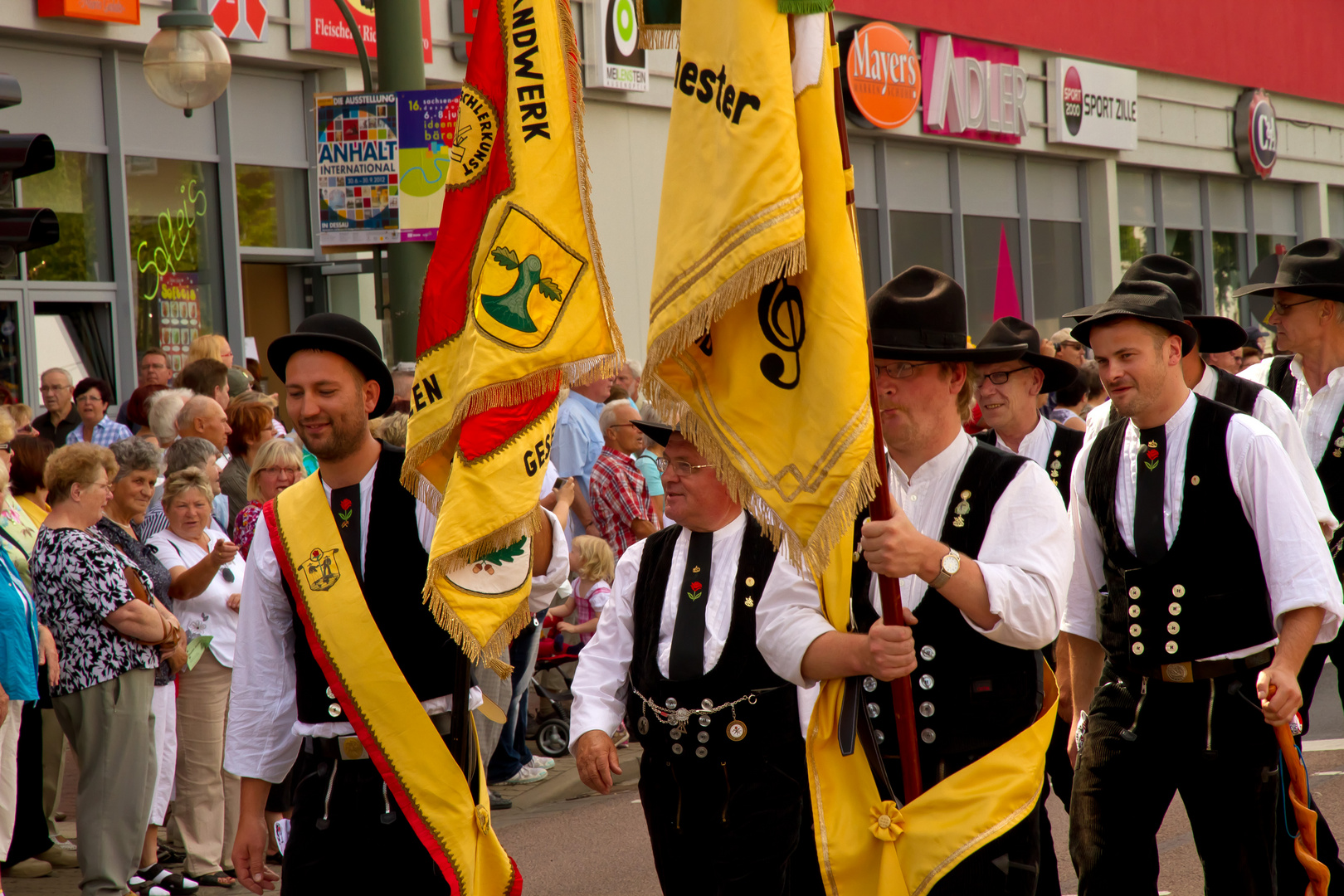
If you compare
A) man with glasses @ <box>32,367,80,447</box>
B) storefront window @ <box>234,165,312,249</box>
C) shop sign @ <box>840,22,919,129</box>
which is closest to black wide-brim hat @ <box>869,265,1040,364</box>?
man with glasses @ <box>32,367,80,447</box>

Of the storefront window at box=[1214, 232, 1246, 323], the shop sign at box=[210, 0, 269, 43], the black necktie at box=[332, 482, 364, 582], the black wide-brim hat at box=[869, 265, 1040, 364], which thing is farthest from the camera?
the storefront window at box=[1214, 232, 1246, 323]

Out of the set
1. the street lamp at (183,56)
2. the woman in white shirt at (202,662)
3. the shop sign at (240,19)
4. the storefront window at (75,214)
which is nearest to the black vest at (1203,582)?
the woman in white shirt at (202,662)

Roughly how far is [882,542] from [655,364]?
0.68 meters

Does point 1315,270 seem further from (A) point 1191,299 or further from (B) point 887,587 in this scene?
(B) point 887,587

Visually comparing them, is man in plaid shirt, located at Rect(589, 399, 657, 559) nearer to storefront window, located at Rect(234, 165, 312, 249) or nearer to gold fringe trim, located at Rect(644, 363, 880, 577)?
gold fringe trim, located at Rect(644, 363, 880, 577)

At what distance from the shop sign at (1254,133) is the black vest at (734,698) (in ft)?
83.5

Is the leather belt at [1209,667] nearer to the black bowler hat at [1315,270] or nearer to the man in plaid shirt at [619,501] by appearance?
the black bowler hat at [1315,270]

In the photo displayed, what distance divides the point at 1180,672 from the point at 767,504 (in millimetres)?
1674

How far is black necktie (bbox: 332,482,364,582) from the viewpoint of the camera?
4320 millimetres

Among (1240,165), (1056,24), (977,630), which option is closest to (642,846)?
(977,630)

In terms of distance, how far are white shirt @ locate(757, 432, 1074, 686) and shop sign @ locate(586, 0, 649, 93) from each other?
13022 mm

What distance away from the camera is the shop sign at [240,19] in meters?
13.2

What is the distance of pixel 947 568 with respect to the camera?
346 cm

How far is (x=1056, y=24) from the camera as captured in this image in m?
23.2
